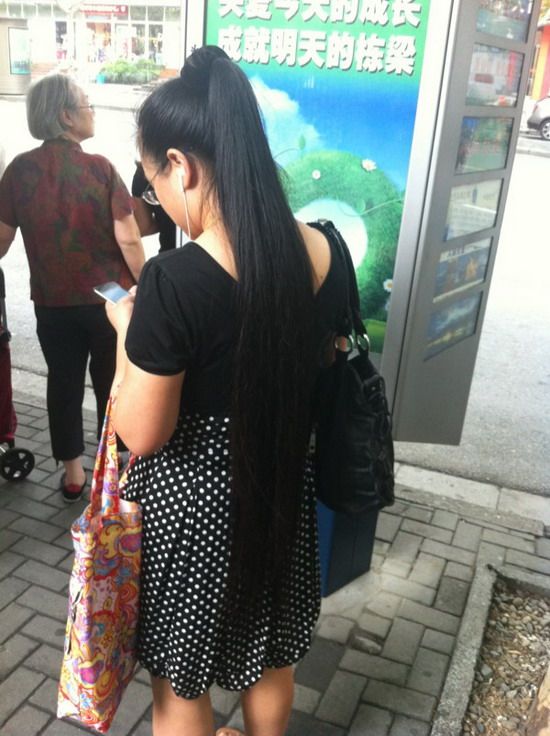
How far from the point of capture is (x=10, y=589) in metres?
2.78

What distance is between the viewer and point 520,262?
343 inches

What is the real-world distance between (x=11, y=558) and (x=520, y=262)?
732 cm

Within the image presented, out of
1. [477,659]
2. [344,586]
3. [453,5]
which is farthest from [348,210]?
[477,659]

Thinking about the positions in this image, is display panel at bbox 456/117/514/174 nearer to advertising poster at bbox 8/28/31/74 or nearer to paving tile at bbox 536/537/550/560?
paving tile at bbox 536/537/550/560

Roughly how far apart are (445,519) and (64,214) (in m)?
2.22

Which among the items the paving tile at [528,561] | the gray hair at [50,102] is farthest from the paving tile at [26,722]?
the gray hair at [50,102]

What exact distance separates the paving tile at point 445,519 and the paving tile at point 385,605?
631mm

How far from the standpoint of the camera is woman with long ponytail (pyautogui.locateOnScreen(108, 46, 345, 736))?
1357mm

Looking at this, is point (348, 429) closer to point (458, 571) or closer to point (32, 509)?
point (458, 571)

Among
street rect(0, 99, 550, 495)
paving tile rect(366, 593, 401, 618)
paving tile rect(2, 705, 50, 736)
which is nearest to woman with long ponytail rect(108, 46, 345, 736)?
street rect(0, 99, 550, 495)

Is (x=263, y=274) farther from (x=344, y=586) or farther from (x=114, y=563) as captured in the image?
(x=344, y=586)

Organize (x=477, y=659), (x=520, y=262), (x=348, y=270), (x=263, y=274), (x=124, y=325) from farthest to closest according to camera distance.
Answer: (x=520, y=262), (x=477, y=659), (x=348, y=270), (x=124, y=325), (x=263, y=274)

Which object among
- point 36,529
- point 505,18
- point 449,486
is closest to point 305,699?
point 36,529

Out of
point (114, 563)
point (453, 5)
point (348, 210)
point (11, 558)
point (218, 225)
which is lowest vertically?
point (11, 558)
